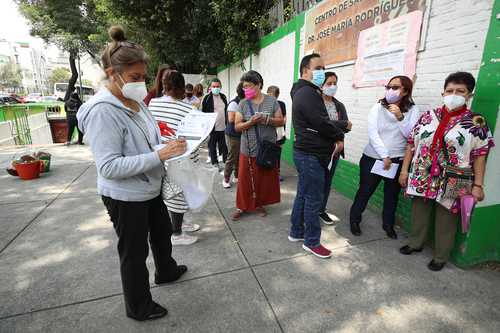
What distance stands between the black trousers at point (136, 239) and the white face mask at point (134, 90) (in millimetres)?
626

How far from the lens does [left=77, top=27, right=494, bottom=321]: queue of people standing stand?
62.3 inches

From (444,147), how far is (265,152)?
176 cm

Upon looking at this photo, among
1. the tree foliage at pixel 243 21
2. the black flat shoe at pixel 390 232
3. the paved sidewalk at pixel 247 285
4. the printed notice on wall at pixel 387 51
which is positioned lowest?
the paved sidewalk at pixel 247 285

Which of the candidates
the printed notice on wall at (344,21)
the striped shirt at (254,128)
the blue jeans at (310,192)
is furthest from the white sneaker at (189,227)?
the printed notice on wall at (344,21)

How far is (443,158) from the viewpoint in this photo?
2.44 metres

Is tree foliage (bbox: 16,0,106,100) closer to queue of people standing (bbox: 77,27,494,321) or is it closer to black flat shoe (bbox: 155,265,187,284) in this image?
queue of people standing (bbox: 77,27,494,321)

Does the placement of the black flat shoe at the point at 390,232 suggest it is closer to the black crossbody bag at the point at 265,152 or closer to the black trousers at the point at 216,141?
the black crossbody bag at the point at 265,152

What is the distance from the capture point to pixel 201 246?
302 cm

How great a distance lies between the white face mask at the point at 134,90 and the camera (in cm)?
157

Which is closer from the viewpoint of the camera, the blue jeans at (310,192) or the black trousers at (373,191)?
the blue jeans at (310,192)

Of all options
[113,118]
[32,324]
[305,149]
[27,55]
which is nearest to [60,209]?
[32,324]

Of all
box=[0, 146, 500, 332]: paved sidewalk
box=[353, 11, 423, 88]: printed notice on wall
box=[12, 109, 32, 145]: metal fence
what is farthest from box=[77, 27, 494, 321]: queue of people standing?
box=[12, 109, 32, 145]: metal fence

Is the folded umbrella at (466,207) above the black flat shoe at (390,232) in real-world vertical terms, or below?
above

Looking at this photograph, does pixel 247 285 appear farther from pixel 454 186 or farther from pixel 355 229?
pixel 454 186
